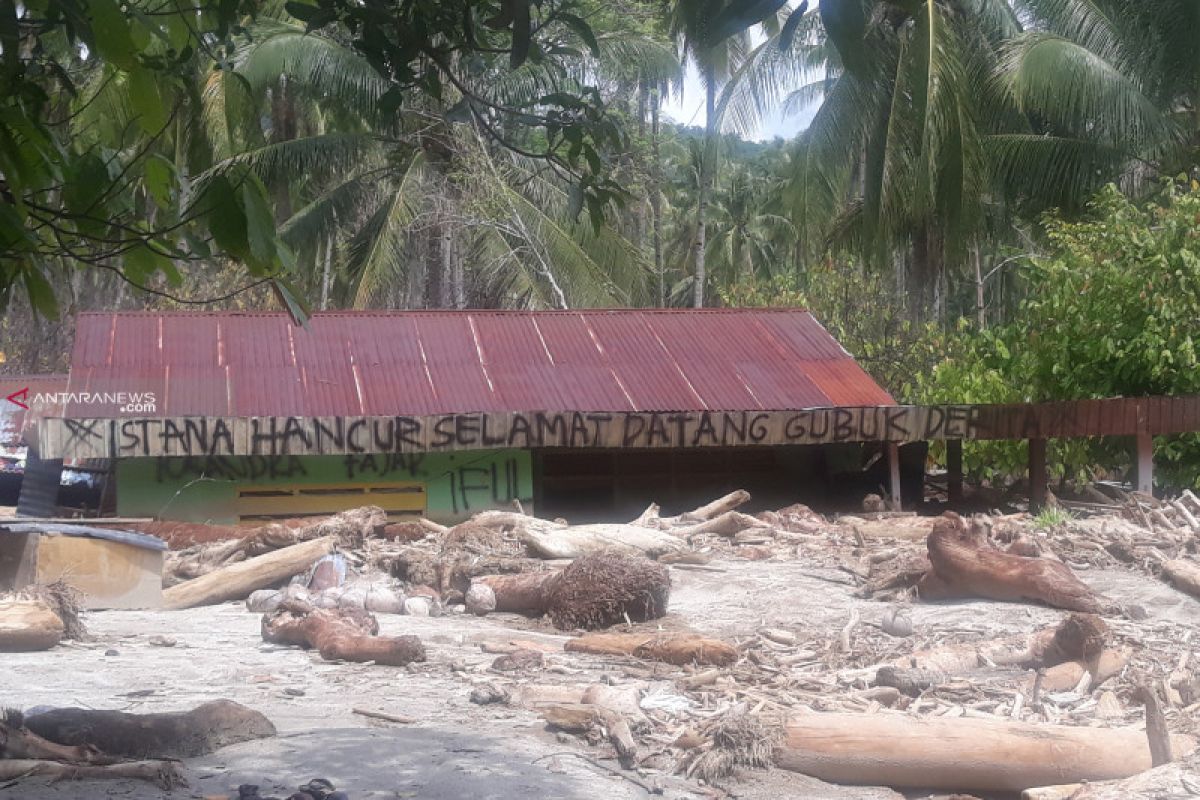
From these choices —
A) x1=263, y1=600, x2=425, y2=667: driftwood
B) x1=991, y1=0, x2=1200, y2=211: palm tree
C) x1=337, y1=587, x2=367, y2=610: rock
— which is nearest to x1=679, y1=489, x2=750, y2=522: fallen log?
x1=337, y1=587, x2=367, y2=610: rock

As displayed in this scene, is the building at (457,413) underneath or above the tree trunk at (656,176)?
underneath

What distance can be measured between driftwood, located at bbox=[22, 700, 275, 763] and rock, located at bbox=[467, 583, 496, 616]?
4743 mm

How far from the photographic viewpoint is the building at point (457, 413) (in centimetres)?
1619

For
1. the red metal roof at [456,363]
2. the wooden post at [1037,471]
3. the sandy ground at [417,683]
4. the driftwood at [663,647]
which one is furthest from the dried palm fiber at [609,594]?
the wooden post at [1037,471]

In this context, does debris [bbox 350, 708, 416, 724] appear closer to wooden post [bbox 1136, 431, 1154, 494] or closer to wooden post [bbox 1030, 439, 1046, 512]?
wooden post [bbox 1136, 431, 1154, 494]

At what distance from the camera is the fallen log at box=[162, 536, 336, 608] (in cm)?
1177

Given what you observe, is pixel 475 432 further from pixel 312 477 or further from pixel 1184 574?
pixel 1184 574

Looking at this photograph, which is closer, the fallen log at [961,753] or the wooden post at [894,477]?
the fallen log at [961,753]

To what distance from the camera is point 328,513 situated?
55.0 ft

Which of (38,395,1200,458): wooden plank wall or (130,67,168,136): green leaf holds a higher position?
(130,67,168,136): green leaf

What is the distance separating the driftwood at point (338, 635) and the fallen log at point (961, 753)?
327cm

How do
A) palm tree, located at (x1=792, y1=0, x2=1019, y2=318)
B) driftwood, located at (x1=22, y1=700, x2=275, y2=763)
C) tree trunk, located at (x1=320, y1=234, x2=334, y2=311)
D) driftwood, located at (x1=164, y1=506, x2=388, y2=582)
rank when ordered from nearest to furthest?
driftwood, located at (x1=22, y1=700, x2=275, y2=763) → driftwood, located at (x1=164, y1=506, x2=388, y2=582) → palm tree, located at (x1=792, y1=0, x2=1019, y2=318) → tree trunk, located at (x1=320, y1=234, x2=334, y2=311)
